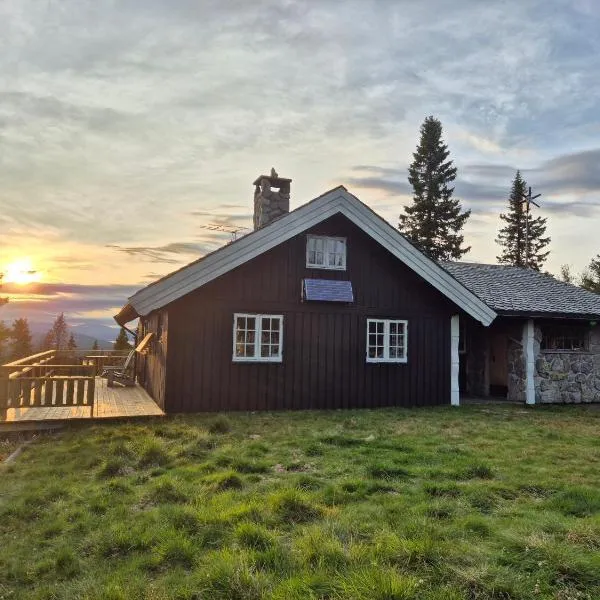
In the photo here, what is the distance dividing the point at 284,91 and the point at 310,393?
707cm

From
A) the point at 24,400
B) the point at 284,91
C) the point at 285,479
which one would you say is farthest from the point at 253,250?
the point at 285,479

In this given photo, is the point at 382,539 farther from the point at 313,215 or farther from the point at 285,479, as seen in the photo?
the point at 313,215

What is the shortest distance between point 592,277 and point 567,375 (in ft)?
108

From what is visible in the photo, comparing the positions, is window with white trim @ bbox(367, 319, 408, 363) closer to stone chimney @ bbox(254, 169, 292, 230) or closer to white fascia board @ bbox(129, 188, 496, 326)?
white fascia board @ bbox(129, 188, 496, 326)

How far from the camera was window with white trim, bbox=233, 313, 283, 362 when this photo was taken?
12.3m

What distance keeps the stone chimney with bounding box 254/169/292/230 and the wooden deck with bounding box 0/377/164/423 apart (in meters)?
6.14

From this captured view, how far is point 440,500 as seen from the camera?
5.46 meters

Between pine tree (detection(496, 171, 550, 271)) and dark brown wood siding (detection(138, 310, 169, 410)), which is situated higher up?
pine tree (detection(496, 171, 550, 271))

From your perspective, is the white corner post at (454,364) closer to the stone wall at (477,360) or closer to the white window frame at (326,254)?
the stone wall at (477,360)

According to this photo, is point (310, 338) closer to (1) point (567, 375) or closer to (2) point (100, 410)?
(2) point (100, 410)

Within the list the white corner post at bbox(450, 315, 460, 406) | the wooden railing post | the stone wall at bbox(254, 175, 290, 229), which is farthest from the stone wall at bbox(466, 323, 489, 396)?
the wooden railing post

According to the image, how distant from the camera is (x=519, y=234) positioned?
4916cm

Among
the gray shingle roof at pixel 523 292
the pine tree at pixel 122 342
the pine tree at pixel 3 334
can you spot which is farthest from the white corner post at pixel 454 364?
the pine tree at pixel 3 334

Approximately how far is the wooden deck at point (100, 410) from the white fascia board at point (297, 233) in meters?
2.23
